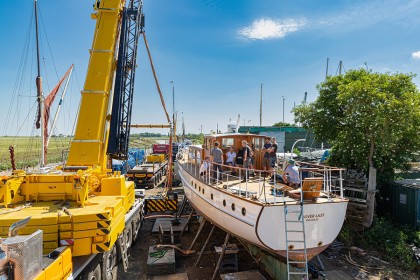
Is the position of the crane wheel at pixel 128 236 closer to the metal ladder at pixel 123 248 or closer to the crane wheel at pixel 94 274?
the metal ladder at pixel 123 248

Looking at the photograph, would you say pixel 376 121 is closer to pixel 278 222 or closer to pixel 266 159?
pixel 266 159

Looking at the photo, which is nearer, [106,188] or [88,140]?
[106,188]

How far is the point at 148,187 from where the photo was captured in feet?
79.6

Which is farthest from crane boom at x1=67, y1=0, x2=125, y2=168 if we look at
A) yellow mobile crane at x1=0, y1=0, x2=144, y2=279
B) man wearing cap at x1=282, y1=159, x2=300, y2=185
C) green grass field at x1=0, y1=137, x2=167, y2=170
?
man wearing cap at x1=282, y1=159, x2=300, y2=185

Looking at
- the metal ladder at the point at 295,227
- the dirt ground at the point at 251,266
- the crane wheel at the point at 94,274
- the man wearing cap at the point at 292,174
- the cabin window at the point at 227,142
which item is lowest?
the dirt ground at the point at 251,266

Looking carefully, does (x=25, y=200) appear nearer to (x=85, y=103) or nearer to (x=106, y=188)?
(x=106, y=188)

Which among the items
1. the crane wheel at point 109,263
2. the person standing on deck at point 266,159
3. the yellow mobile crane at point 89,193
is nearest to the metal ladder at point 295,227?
the person standing on deck at point 266,159

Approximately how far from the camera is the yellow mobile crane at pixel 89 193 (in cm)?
468

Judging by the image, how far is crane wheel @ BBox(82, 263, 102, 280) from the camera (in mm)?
6438

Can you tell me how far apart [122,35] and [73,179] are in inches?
253

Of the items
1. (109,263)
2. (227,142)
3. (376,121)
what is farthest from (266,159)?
(109,263)

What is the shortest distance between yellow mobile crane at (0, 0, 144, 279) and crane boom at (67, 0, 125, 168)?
32 millimetres

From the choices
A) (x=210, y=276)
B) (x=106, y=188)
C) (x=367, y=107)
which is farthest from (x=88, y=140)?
(x=367, y=107)

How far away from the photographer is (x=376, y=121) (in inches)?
459
